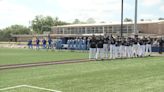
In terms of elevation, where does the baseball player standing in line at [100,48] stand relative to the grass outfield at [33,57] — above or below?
above

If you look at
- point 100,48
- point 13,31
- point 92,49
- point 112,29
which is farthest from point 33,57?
point 13,31

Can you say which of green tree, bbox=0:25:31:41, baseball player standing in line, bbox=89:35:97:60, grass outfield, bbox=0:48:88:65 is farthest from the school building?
baseball player standing in line, bbox=89:35:97:60

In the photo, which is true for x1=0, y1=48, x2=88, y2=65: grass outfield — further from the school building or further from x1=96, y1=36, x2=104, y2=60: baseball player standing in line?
the school building

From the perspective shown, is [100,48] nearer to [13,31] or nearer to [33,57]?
[33,57]

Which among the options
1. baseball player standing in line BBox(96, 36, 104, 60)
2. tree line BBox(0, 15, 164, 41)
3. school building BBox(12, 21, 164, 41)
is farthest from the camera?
tree line BBox(0, 15, 164, 41)

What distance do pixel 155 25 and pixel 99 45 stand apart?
6172 cm

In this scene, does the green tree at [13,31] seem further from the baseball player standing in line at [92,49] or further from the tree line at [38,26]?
→ the baseball player standing in line at [92,49]

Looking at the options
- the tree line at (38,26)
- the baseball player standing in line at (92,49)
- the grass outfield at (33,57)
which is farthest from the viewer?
the tree line at (38,26)

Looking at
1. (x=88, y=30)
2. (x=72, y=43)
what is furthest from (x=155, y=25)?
(x=72, y=43)

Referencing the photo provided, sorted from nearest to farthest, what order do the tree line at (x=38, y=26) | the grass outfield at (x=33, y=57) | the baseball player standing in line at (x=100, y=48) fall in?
the grass outfield at (x=33, y=57) → the baseball player standing in line at (x=100, y=48) → the tree line at (x=38, y=26)

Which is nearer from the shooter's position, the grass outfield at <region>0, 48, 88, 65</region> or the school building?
the grass outfield at <region>0, 48, 88, 65</region>

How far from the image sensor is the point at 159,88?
9.72 meters

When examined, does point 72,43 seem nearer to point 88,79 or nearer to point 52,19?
point 88,79

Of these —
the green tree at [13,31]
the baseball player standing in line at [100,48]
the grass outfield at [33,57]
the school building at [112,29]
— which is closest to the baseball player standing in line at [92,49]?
the baseball player standing in line at [100,48]
